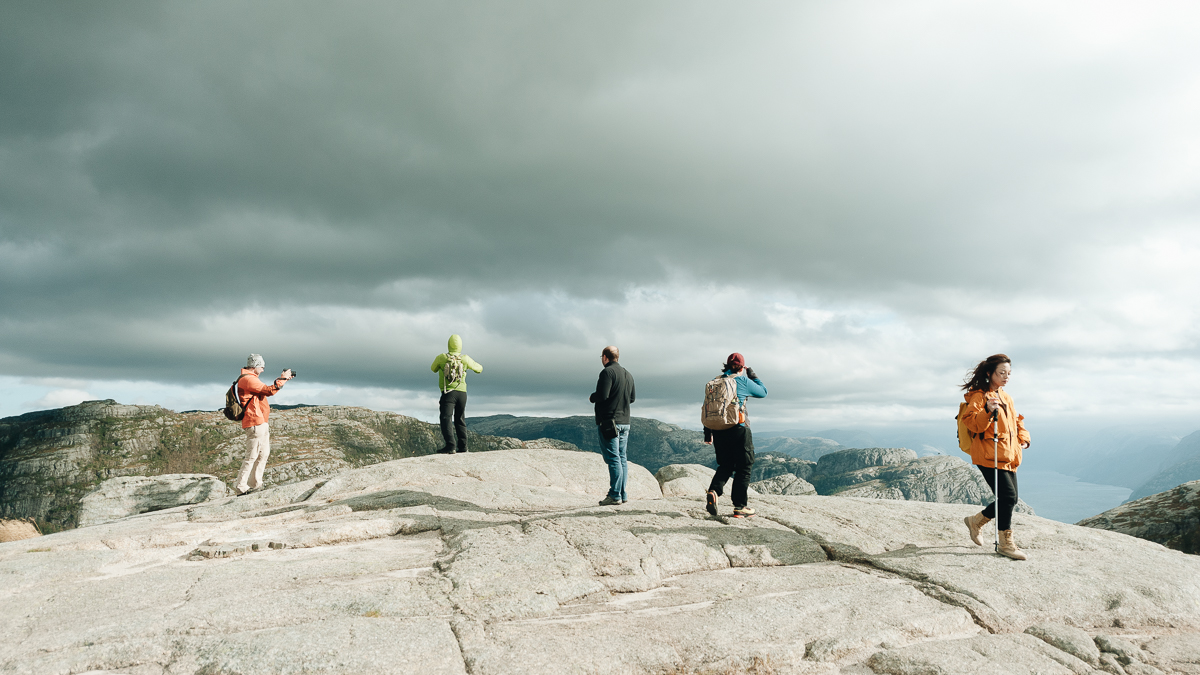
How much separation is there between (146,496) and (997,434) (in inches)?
1580

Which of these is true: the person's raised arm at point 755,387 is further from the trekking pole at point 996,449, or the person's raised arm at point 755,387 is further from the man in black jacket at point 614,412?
the trekking pole at point 996,449

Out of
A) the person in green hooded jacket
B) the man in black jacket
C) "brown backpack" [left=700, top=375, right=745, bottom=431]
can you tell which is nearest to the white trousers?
the person in green hooded jacket

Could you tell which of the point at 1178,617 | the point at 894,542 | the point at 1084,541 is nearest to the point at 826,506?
the point at 894,542

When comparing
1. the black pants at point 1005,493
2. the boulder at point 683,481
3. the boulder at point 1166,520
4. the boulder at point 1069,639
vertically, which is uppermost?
the black pants at point 1005,493

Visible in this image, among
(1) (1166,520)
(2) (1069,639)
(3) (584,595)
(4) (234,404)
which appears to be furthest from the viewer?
(1) (1166,520)

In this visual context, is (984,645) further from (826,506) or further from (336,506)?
(336,506)

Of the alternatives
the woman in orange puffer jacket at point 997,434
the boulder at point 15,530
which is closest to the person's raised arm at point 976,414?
the woman in orange puffer jacket at point 997,434

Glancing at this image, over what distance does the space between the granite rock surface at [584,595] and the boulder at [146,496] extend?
1582 cm

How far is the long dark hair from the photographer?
475 inches

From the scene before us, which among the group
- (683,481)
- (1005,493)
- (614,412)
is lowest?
(683,481)

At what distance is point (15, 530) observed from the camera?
23734 mm

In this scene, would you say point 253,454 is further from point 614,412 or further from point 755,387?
point 755,387

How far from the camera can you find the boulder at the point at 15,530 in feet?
75.7

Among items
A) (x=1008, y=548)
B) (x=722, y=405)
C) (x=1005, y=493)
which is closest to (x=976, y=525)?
(x=1008, y=548)
